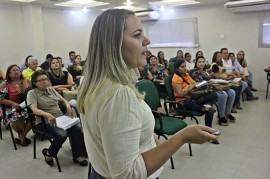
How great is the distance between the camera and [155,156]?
71cm

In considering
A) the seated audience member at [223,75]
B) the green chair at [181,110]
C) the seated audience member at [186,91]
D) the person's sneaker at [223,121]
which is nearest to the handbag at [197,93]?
the seated audience member at [186,91]

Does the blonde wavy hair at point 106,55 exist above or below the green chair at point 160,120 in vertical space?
above

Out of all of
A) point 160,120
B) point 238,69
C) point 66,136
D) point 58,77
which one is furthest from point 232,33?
point 66,136

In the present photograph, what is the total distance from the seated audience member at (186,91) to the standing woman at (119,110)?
264 cm

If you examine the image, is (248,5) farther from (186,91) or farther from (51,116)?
(51,116)

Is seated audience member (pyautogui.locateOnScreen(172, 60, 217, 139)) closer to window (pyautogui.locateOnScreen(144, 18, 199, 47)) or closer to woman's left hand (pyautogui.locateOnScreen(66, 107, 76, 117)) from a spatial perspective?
woman's left hand (pyautogui.locateOnScreen(66, 107, 76, 117))

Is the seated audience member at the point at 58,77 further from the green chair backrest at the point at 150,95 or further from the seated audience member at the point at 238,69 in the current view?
the seated audience member at the point at 238,69

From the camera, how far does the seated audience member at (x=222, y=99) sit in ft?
13.0

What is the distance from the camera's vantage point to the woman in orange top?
335 centimetres

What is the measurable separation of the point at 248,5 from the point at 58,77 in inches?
195

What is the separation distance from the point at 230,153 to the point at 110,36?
2788mm

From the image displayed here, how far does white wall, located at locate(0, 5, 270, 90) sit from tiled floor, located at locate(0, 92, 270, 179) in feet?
11.4

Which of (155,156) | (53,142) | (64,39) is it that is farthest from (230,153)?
(64,39)

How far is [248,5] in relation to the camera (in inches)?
237
